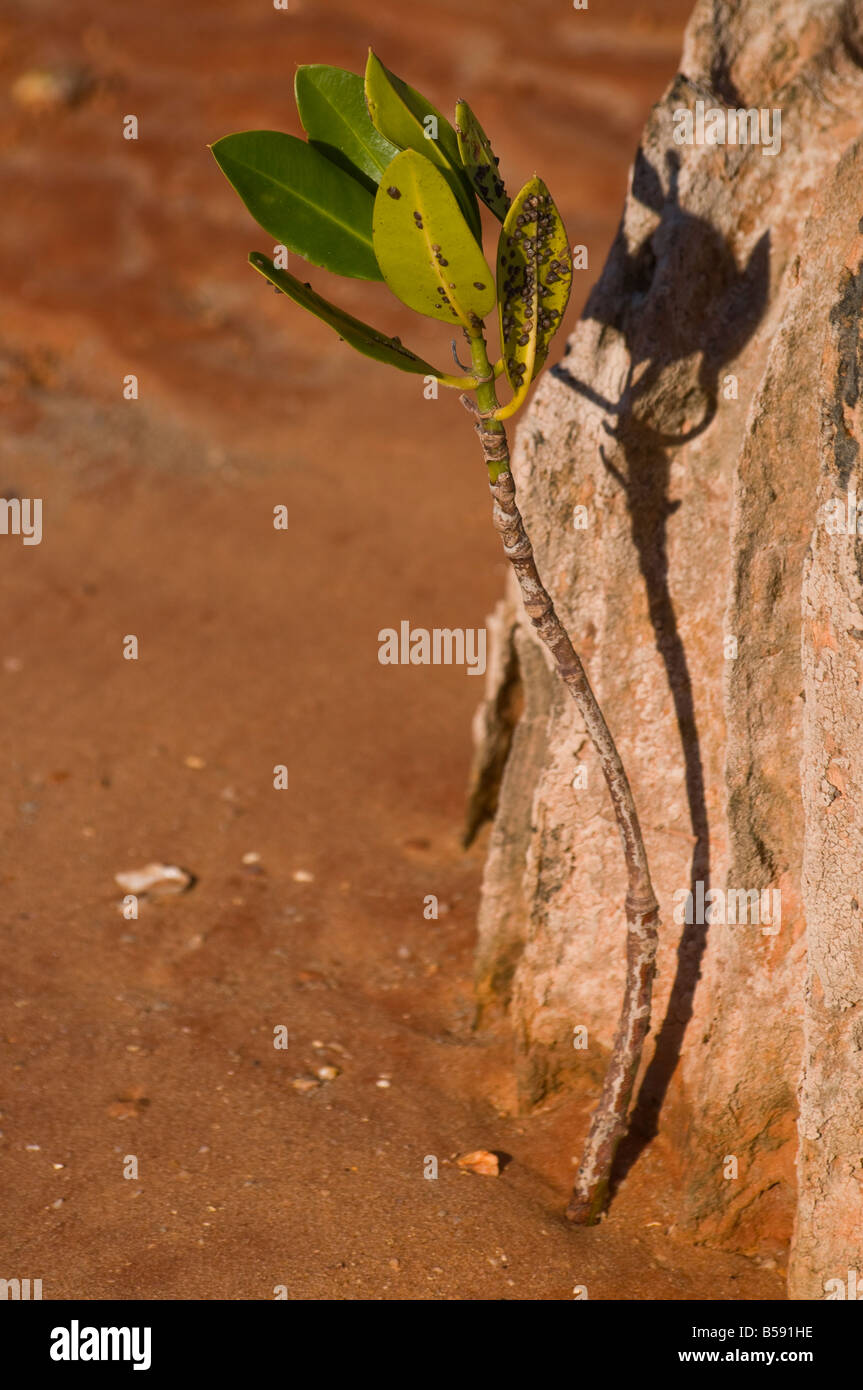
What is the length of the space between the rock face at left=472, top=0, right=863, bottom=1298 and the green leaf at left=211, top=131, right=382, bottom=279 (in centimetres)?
89

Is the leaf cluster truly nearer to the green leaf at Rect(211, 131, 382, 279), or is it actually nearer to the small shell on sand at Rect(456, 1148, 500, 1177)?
the green leaf at Rect(211, 131, 382, 279)

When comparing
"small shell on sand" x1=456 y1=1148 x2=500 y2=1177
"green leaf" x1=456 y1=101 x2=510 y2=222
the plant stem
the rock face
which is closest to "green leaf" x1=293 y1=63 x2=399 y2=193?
"green leaf" x1=456 y1=101 x2=510 y2=222

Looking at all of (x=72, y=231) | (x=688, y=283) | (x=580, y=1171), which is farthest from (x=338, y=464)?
(x=580, y=1171)

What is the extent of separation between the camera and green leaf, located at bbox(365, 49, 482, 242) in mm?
2039

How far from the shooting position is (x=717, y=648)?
3.00 metres

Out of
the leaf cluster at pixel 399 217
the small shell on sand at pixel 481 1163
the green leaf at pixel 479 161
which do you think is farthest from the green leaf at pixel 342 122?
the small shell on sand at pixel 481 1163

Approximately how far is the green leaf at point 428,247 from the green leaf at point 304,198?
16 centimetres

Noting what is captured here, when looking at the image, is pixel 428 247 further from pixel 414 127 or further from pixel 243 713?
pixel 243 713

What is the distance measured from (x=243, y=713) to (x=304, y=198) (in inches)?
125

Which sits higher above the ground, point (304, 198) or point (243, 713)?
point (243, 713)

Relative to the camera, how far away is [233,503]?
273 inches

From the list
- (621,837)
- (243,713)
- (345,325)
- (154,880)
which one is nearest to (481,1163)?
(621,837)

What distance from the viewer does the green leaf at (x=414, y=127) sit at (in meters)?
2.04

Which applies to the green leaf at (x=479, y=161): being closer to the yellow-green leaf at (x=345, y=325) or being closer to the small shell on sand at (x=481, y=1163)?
the yellow-green leaf at (x=345, y=325)
